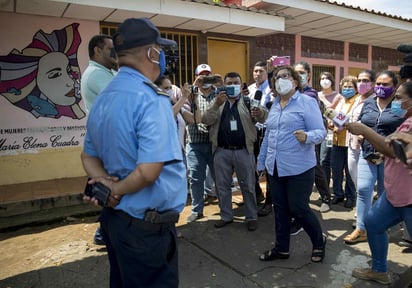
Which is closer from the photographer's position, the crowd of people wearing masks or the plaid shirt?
the crowd of people wearing masks

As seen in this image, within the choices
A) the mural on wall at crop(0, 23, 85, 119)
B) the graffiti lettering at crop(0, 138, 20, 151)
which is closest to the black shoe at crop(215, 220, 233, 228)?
the mural on wall at crop(0, 23, 85, 119)

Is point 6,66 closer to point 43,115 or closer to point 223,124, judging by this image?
point 43,115

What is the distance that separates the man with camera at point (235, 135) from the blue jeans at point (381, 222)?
5.05ft

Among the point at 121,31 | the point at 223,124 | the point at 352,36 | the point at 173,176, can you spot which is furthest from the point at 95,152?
the point at 352,36

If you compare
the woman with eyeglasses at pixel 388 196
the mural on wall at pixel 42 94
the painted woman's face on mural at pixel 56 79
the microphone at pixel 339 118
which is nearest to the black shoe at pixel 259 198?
the woman with eyeglasses at pixel 388 196

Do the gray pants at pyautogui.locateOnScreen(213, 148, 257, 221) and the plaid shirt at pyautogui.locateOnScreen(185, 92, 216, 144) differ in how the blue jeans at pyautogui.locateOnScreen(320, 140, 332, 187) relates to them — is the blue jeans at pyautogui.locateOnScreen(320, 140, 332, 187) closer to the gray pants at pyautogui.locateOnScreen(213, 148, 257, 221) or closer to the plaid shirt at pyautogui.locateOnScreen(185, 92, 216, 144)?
the gray pants at pyautogui.locateOnScreen(213, 148, 257, 221)

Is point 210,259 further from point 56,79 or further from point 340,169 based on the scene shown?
point 56,79

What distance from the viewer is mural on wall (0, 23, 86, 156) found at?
18.6 feet

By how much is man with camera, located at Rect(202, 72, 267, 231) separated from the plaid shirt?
0.89 feet

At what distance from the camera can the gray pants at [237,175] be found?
4.16 meters

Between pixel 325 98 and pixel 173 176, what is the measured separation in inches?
173

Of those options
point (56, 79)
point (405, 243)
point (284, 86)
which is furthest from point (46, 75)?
point (405, 243)

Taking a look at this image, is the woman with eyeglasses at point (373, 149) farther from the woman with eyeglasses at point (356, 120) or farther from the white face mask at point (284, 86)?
the white face mask at point (284, 86)

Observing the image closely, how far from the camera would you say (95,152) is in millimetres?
1890
